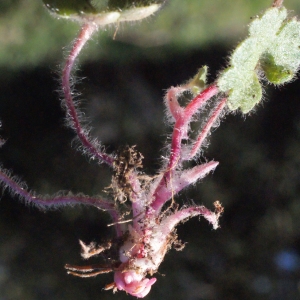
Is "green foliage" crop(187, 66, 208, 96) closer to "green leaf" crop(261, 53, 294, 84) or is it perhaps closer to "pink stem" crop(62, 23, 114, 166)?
"green leaf" crop(261, 53, 294, 84)

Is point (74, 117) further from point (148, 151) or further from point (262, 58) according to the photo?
point (148, 151)

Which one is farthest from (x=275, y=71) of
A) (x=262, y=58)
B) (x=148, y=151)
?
(x=148, y=151)

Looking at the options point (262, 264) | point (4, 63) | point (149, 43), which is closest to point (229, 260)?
point (262, 264)

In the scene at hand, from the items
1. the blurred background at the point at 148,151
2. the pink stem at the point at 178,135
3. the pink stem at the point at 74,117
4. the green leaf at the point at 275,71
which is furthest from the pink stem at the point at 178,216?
the blurred background at the point at 148,151

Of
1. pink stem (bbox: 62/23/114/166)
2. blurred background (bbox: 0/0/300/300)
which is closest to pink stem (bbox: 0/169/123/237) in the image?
pink stem (bbox: 62/23/114/166)

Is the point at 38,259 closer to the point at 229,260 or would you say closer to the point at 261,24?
the point at 229,260

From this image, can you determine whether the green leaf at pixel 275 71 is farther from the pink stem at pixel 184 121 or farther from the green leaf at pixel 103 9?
the green leaf at pixel 103 9
